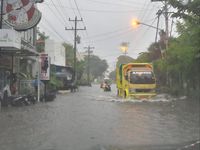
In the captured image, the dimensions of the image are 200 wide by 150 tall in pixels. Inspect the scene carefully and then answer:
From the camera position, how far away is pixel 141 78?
41.7m

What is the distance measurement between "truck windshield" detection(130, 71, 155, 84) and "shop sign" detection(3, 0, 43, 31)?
Answer: 46.3 feet

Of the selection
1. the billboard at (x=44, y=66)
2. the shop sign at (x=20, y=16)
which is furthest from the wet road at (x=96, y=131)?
the billboard at (x=44, y=66)

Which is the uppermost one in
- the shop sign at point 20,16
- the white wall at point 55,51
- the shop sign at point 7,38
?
the white wall at point 55,51

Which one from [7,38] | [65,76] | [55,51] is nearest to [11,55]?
[7,38]

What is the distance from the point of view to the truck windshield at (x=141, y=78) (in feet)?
136

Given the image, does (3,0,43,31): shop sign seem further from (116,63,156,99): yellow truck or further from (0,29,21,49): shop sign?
(116,63,156,99): yellow truck

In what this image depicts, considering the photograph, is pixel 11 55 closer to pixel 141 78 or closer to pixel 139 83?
pixel 139 83

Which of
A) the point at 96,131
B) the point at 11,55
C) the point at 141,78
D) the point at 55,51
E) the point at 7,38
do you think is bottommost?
the point at 96,131

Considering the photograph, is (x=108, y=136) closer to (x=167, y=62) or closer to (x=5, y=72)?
(x=5, y=72)

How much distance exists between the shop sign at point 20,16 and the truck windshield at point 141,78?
14.1 metres

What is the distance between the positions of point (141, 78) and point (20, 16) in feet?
49.1

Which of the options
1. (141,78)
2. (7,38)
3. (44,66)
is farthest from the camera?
(141,78)

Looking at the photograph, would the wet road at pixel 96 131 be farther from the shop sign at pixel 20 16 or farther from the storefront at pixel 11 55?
the shop sign at pixel 20 16

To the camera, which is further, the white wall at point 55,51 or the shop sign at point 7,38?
the white wall at point 55,51
